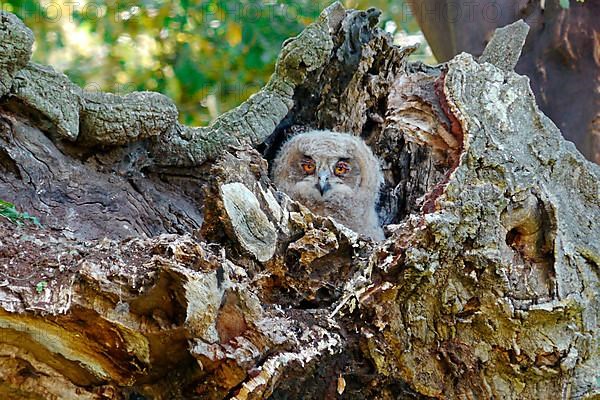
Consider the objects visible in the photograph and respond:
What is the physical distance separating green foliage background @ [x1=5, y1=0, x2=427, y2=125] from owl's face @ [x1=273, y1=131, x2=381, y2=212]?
194cm

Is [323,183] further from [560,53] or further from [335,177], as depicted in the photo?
[560,53]

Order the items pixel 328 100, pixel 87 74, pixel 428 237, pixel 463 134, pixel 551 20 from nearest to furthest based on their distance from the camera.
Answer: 1. pixel 428 237
2. pixel 463 134
3. pixel 328 100
4. pixel 551 20
5. pixel 87 74

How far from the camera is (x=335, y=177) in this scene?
3934 mm

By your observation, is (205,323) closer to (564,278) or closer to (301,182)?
(564,278)

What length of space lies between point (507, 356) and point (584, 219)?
48cm

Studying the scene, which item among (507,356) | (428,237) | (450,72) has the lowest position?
(507,356)

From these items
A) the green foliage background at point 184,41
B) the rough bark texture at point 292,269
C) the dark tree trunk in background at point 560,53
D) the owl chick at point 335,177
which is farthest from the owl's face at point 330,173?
the green foliage background at point 184,41

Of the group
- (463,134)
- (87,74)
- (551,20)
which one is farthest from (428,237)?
(87,74)

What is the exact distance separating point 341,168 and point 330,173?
60 millimetres

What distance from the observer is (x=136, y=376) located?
1.72 m

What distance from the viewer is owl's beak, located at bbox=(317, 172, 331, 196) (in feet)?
12.6

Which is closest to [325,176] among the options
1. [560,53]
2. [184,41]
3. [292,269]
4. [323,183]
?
[323,183]

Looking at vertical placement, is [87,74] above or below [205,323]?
above

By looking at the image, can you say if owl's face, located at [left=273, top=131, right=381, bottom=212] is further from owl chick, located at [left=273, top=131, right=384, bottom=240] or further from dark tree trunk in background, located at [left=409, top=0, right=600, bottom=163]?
dark tree trunk in background, located at [left=409, top=0, right=600, bottom=163]
